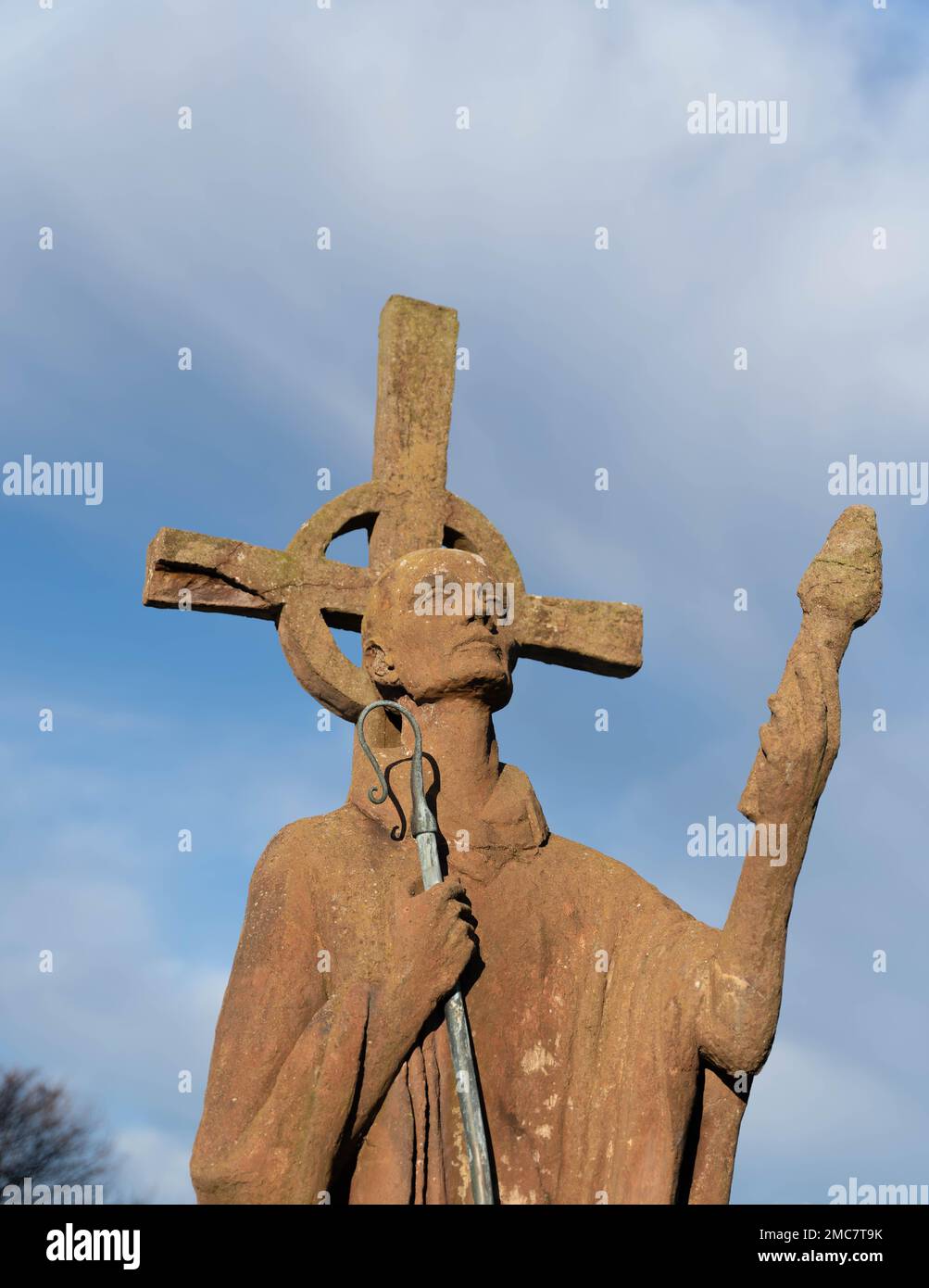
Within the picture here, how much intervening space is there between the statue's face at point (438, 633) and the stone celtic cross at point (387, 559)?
26.9 inches

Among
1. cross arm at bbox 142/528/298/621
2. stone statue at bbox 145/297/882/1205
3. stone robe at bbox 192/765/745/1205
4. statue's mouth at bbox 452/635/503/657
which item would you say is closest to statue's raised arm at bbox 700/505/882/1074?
stone statue at bbox 145/297/882/1205

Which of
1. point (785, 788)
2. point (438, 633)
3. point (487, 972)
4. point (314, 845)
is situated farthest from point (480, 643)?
point (785, 788)

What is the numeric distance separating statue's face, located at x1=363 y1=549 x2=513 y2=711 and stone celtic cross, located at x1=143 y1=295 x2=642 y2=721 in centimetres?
68

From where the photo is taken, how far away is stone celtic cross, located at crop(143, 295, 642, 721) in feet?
31.0

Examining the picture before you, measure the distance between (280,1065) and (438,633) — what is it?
1.92 metres

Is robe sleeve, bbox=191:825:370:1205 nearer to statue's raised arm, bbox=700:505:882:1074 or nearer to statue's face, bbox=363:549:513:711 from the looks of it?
statue's face, bbox=363:549:513:711

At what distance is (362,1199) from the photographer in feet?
24.8

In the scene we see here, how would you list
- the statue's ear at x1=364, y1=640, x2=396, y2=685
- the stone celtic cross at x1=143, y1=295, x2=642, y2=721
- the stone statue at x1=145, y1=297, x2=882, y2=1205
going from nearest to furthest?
1. the stone statue at x1=145, y1=297, x2=882, y2=1205
2. the statue's ear at x1=364, y1=640, x2=396, y2=685
3. the stone celtic cross at x1=143, y1=295, x2=642, y2=721

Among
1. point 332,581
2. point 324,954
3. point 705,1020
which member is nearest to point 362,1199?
point 324,954

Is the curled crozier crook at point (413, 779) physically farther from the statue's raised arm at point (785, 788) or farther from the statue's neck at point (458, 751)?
the statue's raised arm at point (785, 788)

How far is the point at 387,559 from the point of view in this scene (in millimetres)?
9758

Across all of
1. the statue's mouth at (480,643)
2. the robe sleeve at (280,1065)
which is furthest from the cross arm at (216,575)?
the robe sleeve at (280,1065)

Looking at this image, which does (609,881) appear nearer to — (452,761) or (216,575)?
(452,761)
